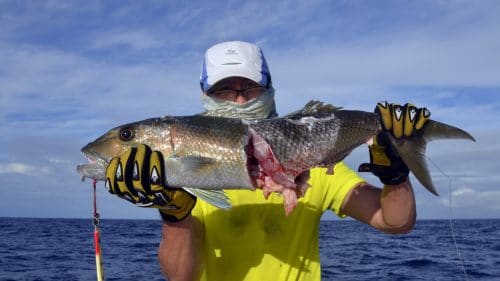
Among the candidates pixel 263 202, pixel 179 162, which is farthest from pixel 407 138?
pixel 179 162

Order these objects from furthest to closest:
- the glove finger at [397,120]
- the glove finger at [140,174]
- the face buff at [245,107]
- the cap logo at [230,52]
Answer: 1. the cap logo at [230,52]
2. the face buff at [245,107]
3. the glove finger at [397,120]
4. the glove finger at [140,174]

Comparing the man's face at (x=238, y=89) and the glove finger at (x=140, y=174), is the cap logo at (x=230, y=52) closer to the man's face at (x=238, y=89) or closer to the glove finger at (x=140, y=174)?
the man's face at (x=238, y=89)

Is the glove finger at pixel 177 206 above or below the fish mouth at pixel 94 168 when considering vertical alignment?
below

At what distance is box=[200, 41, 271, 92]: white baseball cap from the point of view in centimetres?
438

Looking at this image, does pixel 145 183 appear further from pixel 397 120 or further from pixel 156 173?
pixel 397 120

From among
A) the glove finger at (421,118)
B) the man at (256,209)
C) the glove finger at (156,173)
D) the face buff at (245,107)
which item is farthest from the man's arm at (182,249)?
the glove finger at (421,118)

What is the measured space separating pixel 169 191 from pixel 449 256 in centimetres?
2102

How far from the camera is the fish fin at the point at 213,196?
155 inches

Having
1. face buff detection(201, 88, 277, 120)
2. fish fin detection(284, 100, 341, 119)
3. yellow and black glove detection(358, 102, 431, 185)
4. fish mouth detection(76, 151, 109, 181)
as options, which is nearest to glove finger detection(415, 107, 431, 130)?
yellow and black glove detection(358, 102, 431, 185)

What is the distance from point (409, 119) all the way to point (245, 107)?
1205mm

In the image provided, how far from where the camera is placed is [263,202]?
4379mm

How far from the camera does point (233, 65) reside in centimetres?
439

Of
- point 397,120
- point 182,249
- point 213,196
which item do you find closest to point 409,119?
point 397,120

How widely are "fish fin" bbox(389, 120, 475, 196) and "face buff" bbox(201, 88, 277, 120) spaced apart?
953mm
